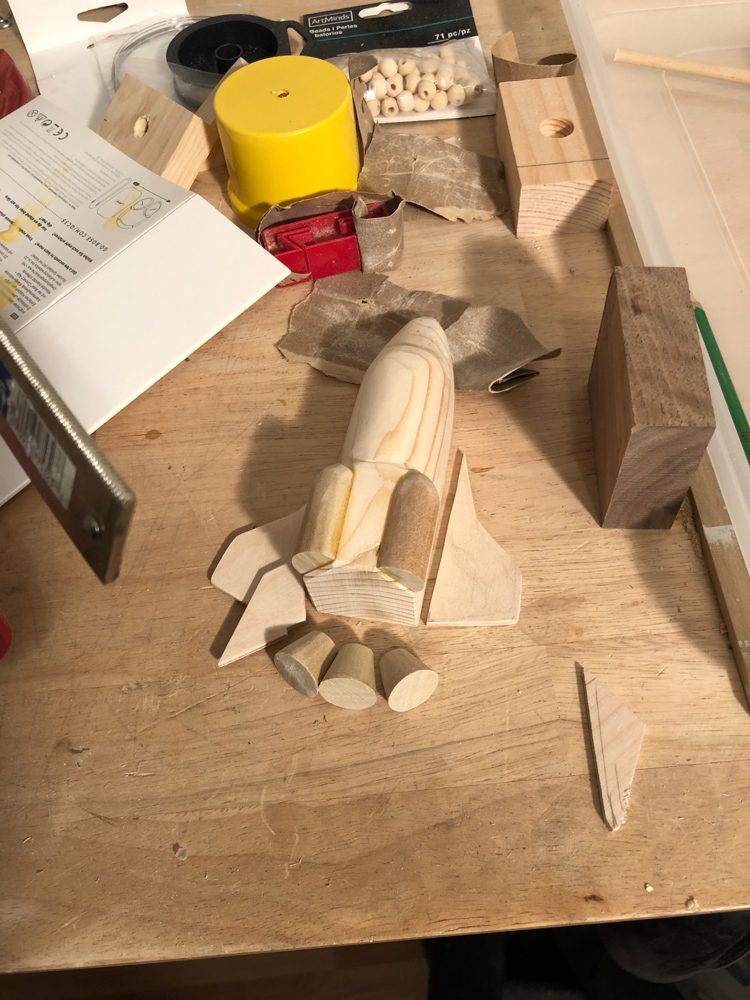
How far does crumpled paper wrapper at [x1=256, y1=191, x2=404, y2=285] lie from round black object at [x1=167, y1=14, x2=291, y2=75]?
301mm

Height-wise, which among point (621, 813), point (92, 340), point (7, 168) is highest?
point (7, 168)

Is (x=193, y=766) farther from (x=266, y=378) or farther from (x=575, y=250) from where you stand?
(x=575, y=250)

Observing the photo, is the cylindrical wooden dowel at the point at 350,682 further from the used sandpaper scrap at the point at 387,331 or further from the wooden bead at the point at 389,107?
the wooden bead at the point at 389,107

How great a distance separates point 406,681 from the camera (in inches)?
23.1

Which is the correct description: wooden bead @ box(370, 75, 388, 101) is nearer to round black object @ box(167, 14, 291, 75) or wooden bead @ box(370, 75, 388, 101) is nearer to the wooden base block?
round black object @ box(167, 14, 291, 75)

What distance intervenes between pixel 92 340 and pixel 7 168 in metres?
0.31

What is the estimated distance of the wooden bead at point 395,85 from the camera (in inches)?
39.0

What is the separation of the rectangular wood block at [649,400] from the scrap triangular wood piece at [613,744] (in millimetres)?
158

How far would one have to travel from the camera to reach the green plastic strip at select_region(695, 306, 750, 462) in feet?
2.26

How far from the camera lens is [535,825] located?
56 cm

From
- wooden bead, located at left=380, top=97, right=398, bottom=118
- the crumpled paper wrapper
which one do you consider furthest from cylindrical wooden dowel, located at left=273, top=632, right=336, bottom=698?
wooden bead, located at left=380, top=97, right=398, bottom=118

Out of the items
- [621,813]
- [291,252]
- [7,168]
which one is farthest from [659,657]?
[7,168]

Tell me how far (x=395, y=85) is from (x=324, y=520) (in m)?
0.67

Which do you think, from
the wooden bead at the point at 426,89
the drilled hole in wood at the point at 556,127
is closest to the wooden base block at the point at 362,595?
the drilled hole in wood at the point at 556,127
